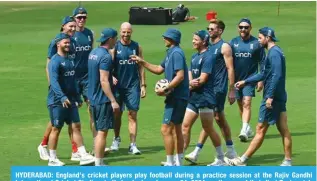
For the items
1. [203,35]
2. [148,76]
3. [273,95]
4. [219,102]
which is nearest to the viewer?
[273,95]

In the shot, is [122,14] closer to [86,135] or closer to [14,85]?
[14,85]

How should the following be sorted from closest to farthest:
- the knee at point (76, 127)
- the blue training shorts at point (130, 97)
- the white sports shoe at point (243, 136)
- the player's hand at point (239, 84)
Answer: the knee at point (76, 127) → the player's hand at point (239, 84) → the blue training shorts at point (130, 97) → the white sports shoe at point (243, 136)

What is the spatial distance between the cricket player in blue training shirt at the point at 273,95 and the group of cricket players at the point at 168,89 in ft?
0.05

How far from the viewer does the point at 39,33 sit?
38.5 meters

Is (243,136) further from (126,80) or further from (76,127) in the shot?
(76,127)

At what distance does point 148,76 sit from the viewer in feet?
88.7

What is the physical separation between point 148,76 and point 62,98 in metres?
11.4

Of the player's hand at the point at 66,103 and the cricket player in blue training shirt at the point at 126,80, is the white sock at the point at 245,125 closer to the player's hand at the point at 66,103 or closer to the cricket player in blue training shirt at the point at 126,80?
the cricket player in blue training shirt at the point at 126,80

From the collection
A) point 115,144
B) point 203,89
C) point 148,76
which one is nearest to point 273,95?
point 203,89

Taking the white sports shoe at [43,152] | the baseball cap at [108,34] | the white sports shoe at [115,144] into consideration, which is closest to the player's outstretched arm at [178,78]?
the baseball cap at [108,34]

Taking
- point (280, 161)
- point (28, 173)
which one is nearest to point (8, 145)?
point (28, 173)

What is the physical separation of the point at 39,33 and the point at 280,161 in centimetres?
2340

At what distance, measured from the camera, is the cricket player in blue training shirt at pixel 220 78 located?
1650 cm

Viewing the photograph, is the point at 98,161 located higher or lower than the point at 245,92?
lower
